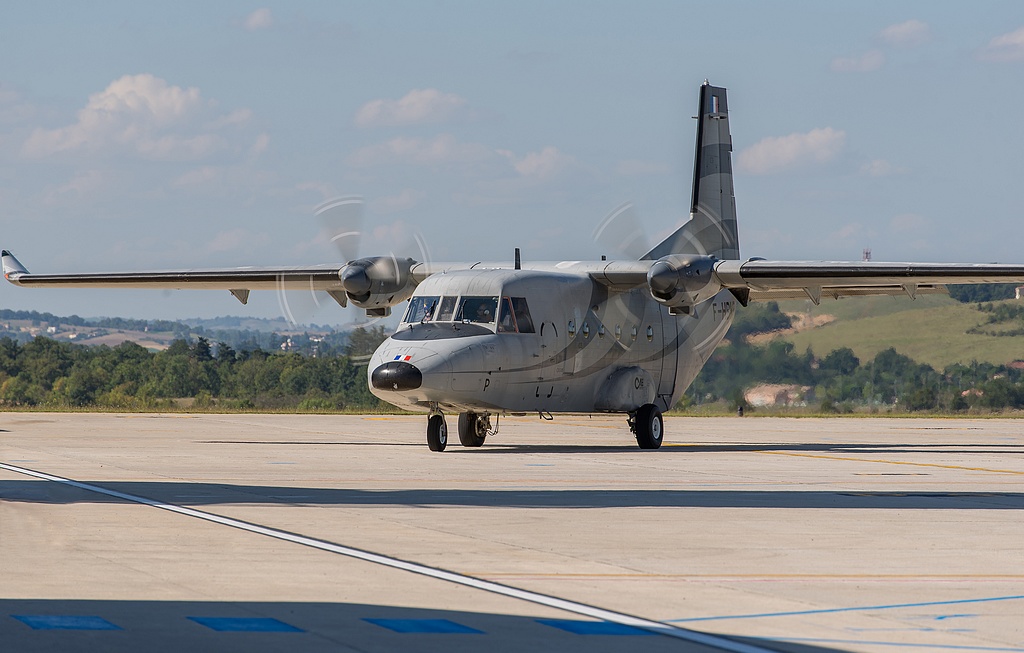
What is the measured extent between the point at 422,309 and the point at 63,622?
59.9 feet

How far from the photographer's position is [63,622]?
8141 millimetres

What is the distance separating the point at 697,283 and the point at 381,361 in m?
6.72

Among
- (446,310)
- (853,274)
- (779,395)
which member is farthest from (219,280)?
(779,395)

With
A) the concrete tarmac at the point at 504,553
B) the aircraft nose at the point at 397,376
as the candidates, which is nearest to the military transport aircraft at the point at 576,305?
the aircraft nose at the point at 397,376

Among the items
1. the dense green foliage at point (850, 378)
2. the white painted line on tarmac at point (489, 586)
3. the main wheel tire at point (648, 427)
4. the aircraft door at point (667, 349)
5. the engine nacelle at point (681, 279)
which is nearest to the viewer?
the white painted line on tarmac at point (489, 586)

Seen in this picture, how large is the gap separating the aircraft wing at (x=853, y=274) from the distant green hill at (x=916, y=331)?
2997 cm

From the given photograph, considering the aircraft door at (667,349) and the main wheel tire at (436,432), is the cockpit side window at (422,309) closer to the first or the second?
the main wheel tire at (436,432)

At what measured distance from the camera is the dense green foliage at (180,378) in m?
57.7

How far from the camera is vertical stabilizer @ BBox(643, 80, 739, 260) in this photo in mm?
A: 34062

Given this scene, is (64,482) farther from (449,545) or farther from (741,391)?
(741,391)

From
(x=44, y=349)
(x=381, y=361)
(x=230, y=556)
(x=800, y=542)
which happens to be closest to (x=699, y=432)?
(x=381, y=361)

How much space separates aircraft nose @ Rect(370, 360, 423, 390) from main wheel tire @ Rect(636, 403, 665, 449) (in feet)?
22.2

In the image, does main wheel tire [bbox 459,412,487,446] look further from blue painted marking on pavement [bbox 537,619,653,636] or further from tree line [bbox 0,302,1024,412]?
tree line [bbox 0,302,1024,412]

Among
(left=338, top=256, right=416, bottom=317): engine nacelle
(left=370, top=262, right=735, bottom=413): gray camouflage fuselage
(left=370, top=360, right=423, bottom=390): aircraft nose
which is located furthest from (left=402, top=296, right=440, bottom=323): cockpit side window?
(left=338, top=256, right=416, bottom=317): engine nacelle
